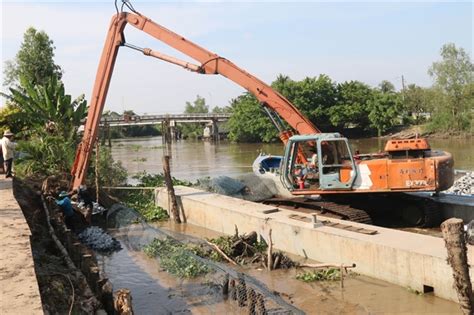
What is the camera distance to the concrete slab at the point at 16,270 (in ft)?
17.7

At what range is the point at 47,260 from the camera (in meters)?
8.83

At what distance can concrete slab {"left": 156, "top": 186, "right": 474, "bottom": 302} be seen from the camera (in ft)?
28.6

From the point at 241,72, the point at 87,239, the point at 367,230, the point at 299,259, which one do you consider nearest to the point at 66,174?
the point at 87,239

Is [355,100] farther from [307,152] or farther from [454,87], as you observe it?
[307,152]

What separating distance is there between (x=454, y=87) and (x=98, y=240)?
47.7 meters

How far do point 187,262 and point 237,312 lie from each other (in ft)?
8.81

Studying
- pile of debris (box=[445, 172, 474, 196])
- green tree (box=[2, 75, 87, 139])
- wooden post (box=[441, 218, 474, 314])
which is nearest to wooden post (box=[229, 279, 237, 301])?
wooden post (box=[441, 218, 474, 314])

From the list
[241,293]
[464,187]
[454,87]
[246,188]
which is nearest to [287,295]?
[241,293]

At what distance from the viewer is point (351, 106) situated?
188 feet

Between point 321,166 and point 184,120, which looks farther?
point 184,120

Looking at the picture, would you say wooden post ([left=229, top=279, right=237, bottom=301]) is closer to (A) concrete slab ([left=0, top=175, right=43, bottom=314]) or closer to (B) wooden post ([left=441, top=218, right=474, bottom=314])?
(A) concrete slab ([left=0, top=175, right=43, bottom=314])

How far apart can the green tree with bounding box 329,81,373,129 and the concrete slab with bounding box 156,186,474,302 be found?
4416 centimetres

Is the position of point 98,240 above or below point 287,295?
above

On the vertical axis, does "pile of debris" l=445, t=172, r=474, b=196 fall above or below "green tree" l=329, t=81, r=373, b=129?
below
